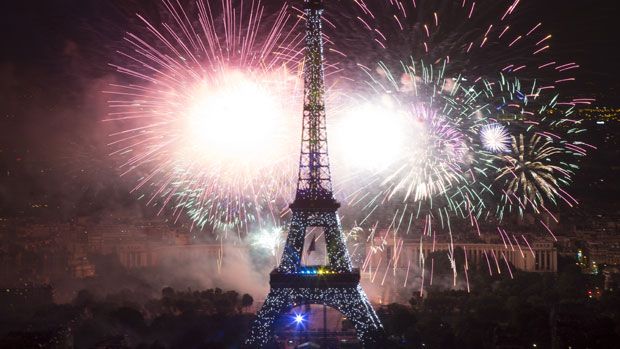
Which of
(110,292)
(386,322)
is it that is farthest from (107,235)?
(386,322)

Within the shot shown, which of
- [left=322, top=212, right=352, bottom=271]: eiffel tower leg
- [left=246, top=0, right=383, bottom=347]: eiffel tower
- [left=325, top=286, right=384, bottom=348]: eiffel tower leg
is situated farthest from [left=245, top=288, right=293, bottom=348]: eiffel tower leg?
[left=322, top=212, right=352, bottom=271]: eiffel tower leg

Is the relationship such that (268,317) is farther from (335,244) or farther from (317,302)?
(335,244)

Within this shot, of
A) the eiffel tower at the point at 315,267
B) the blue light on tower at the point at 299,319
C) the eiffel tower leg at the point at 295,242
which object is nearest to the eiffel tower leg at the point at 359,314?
the eiffel tower at the point at 315,267

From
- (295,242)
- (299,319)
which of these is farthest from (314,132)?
(299,319)

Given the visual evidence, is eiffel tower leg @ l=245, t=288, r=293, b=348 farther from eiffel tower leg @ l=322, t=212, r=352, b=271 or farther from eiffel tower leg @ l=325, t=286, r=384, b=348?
eiffel tower leg @ l=322, t=212, r=352, b=271

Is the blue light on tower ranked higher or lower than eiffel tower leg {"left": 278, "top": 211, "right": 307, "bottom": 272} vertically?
lower

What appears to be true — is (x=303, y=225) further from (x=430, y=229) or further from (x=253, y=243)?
(x=430, y=229)

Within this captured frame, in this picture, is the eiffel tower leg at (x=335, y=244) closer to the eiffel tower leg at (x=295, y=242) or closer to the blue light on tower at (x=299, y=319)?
the eiffel tower leg at (x=295, y=242)
